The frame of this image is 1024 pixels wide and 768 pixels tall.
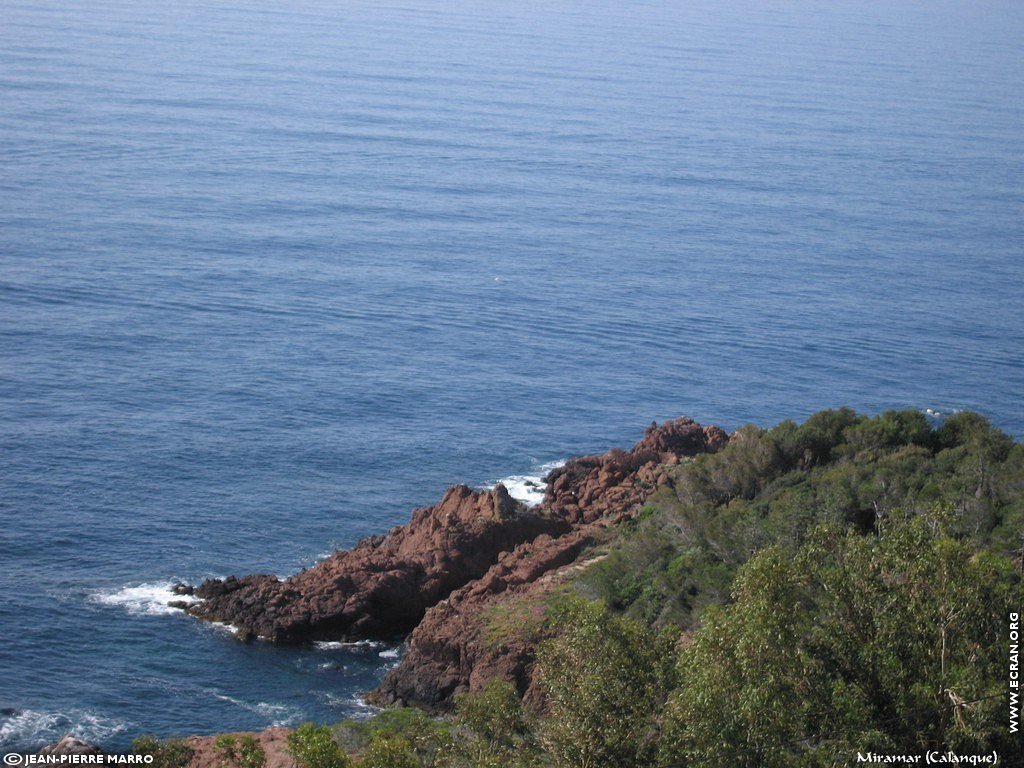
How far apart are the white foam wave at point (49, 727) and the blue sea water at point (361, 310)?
0.16m

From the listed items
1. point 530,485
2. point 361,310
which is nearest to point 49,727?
point 530,485

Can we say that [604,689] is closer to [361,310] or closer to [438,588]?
[438,588]

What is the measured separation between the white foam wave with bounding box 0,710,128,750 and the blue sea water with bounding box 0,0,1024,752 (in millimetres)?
155

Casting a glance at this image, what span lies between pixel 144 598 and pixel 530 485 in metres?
Answer: 20.3

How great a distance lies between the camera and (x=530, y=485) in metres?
61.8

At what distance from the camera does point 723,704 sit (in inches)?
879

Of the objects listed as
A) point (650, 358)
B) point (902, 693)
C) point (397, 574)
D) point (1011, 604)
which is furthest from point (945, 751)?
point (650, 358)

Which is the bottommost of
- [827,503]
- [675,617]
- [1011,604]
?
[675,617]

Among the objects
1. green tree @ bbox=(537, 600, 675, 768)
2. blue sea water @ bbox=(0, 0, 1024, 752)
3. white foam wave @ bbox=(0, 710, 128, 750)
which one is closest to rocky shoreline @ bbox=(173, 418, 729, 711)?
blue sea water @ bbox=(0, 0, 1024, 752)

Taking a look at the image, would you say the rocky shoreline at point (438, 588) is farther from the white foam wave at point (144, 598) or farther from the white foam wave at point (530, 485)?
the white foam wave at point (530, 485)

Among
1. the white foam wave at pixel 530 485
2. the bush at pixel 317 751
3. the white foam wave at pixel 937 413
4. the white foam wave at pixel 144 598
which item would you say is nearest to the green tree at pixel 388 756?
the bush at pixel 317 751

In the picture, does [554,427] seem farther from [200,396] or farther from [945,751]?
[945,751]

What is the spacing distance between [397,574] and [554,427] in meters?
21.0

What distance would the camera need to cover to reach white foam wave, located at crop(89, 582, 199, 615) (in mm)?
49156
